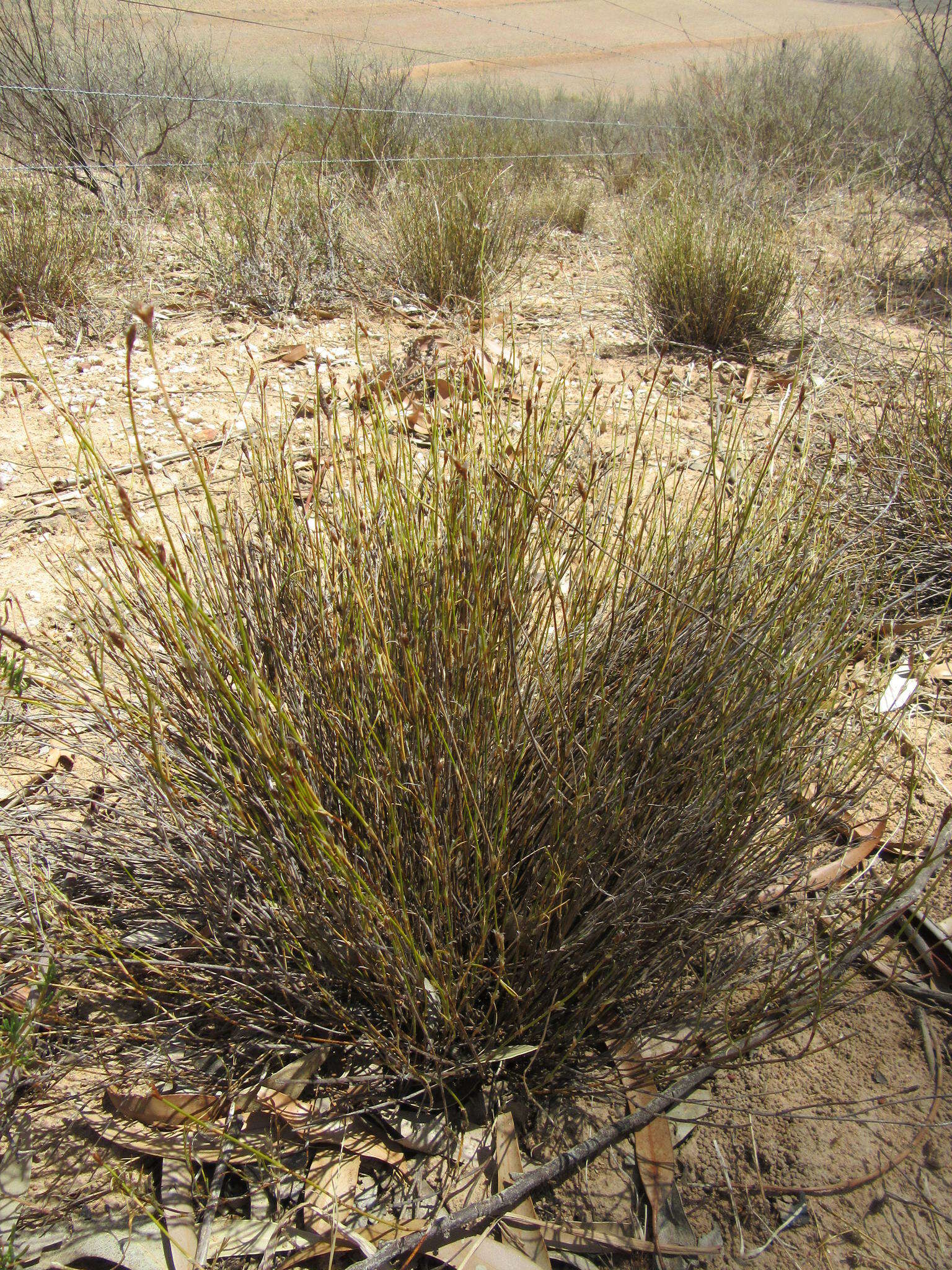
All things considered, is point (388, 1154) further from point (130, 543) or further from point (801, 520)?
point (801, 520)

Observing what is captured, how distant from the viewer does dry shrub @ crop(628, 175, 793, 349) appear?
11.8 ft

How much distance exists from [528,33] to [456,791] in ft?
81.5

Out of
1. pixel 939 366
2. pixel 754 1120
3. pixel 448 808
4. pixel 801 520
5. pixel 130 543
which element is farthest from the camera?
pixel 939 366

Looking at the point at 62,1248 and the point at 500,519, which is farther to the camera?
the point at 500,519

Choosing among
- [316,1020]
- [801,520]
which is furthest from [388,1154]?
[801,520]

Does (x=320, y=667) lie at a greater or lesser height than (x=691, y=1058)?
greater

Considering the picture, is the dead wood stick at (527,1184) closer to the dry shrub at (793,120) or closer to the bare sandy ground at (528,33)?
the dry shrub at (793,120)

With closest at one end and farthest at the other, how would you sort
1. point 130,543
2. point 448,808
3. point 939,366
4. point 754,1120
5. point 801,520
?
point 130,543 < point 448,808 < point 754,1120 < point 801,520 < point 939,366

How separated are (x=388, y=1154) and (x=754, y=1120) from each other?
0.59 metres

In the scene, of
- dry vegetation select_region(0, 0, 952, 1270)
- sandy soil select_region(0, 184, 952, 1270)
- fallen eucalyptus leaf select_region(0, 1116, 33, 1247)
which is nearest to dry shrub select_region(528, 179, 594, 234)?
sandy soil select_region(0, 184, 952, 1270)

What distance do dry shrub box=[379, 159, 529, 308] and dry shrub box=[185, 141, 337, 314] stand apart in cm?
36

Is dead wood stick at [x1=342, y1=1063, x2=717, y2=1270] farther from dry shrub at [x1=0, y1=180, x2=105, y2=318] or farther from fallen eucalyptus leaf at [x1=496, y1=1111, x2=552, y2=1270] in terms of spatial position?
dry shrub at [x1=0, y1=180, x2=105, y2=318]

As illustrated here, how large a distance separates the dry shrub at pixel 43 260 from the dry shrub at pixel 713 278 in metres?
2.76

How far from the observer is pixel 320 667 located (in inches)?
52.4
